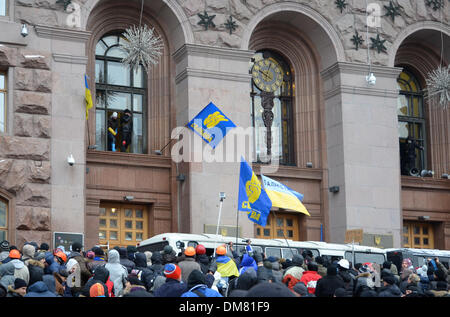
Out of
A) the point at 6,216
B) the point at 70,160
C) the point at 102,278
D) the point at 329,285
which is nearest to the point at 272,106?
the point at 70,160

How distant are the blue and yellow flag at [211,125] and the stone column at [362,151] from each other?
16.3 feet

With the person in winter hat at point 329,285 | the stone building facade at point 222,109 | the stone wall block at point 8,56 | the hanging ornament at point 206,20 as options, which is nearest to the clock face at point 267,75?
the stone building facade at point 222,109

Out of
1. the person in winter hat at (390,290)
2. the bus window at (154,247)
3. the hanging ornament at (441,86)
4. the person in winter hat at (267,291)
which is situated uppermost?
the hanging ornament at (441,86)

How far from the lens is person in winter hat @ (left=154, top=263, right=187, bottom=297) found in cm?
1270

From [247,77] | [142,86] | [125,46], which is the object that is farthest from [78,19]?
[247,77]

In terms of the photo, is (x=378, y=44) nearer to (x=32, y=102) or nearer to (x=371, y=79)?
(x=371, y=79)

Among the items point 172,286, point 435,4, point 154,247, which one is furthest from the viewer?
point 435,4

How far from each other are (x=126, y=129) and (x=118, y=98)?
4.33ft

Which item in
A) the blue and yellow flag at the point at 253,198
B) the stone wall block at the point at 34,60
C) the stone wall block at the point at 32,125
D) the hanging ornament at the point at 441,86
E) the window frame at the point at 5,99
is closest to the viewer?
the blue and yellow flag at the point at 253,198

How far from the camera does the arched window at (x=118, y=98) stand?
30.7m

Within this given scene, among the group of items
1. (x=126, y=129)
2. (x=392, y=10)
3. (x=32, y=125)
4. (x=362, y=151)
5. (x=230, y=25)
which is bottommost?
(x=362, y=151)

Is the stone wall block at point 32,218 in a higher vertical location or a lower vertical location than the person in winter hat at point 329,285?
higher

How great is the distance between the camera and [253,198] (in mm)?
22938

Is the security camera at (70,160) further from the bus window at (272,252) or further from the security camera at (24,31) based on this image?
the bus window at (272,252)
